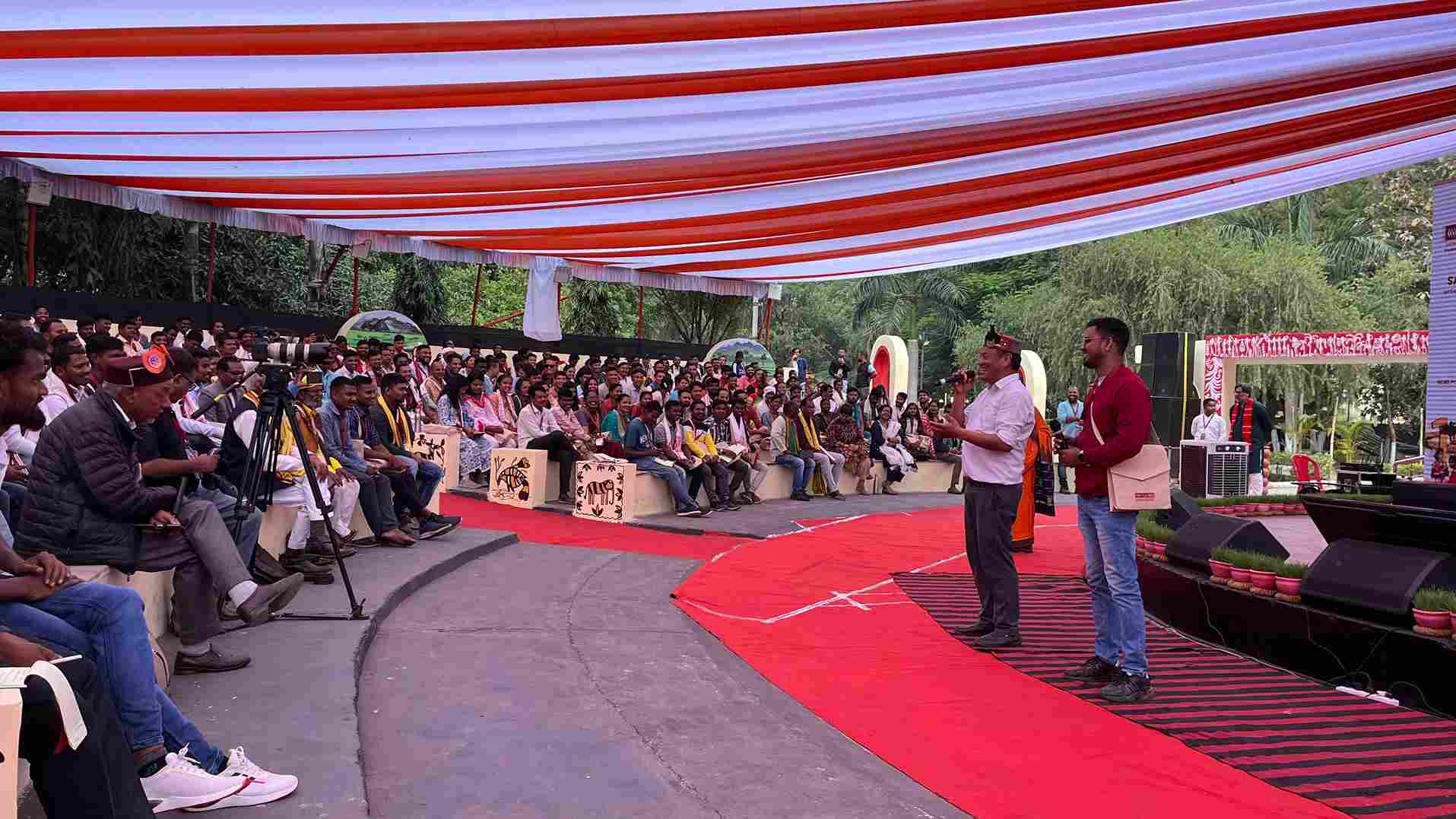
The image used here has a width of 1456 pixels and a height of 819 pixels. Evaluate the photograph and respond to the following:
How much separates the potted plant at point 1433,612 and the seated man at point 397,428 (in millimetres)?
5881

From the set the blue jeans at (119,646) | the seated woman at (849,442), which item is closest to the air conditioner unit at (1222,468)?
the seated woman at (849,442)

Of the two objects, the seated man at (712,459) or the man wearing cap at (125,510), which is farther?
the seated man at (712,459)

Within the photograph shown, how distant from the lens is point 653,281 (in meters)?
14.8

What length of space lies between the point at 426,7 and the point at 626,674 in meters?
3.20

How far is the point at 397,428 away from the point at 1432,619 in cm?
619

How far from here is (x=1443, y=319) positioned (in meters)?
11.1

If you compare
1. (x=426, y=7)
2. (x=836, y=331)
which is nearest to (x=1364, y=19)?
(x=426, y=7)

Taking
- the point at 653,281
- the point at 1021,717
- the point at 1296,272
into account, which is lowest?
the point at 1021,717

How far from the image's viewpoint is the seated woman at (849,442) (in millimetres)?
13742

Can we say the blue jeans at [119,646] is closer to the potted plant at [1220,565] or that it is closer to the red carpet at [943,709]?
the red carpet at [943,709]

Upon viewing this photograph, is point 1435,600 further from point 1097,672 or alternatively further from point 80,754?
point 80,754

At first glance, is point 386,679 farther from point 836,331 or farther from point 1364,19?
point 836,331

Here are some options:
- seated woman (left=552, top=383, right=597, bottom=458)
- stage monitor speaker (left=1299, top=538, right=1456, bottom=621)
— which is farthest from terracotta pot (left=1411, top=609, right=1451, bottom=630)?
seated woman (left=552, top=383, right=597, bottom=458)

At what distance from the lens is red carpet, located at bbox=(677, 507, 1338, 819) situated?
3.56 m
